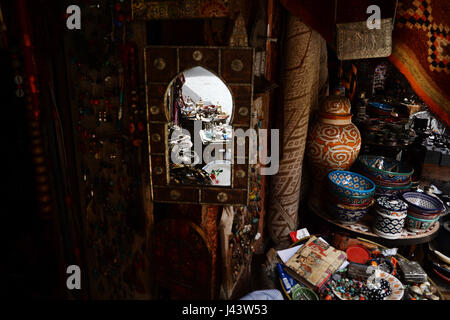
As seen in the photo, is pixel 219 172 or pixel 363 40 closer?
pixel 219 172

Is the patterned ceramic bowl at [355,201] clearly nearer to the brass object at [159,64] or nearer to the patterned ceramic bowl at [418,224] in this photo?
the patterned ceramic bowl at [418,224]

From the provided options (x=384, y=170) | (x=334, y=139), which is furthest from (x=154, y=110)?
(x=384, y=170)

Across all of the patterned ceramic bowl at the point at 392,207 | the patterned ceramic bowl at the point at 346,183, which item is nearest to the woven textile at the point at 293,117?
the patterned ceramic bowl at the point at 346,183

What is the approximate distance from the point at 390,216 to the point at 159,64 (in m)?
2.37

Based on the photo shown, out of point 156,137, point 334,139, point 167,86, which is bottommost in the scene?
point 334,139

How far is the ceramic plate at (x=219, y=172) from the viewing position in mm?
1518

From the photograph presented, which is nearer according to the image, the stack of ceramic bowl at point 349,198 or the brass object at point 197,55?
the brass object at point 197,55

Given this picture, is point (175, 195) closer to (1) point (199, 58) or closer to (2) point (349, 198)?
(1) point (199, 58)

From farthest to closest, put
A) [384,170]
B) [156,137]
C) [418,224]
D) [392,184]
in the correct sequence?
[384,170] → [392,184] → [418,224] → [156,137]

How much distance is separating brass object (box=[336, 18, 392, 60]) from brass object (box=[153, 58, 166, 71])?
1.02 metres

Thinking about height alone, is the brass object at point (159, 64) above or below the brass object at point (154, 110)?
above

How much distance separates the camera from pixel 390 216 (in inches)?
104

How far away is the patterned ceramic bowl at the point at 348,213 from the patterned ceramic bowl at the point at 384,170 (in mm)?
403

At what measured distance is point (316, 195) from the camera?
3348 millimetres
